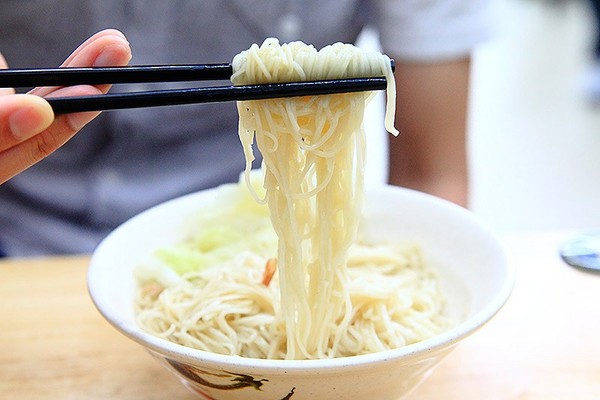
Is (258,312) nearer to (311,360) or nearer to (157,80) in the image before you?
(311,360)

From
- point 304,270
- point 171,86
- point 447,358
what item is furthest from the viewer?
point 171,86

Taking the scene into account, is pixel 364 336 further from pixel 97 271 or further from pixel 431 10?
pixel 431 10

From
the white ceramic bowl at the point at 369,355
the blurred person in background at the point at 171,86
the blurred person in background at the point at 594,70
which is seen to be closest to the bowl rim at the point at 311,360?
the white ceramic bowl at the point at 369,355

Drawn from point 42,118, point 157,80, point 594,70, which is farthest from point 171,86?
point 594,70

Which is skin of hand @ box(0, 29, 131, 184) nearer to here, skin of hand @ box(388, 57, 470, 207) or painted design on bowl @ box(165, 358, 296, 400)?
painted design on bowl @ box(165, 358, 296, 400)

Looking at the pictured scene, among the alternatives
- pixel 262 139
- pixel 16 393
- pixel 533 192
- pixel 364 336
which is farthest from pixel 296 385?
pixel 533 192

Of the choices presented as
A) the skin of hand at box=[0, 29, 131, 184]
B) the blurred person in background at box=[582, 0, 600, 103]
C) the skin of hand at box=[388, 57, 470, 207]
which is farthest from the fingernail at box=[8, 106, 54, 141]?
the blurred person in background at box=[582, 0, 600, 103]
